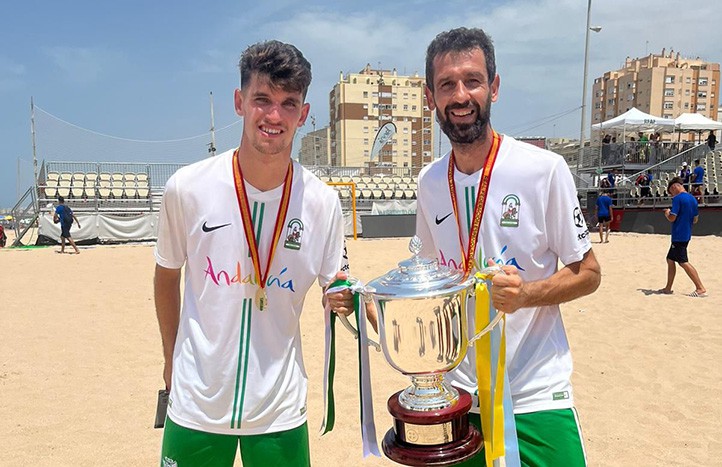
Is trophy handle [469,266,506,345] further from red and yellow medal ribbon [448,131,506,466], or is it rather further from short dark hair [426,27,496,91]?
short dark hair [426,27,496,91]

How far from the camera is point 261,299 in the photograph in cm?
212

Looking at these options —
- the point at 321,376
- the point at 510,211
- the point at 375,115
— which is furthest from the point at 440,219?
the point at 375,115

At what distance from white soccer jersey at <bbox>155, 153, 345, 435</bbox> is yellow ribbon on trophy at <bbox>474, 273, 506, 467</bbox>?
29.3 inches

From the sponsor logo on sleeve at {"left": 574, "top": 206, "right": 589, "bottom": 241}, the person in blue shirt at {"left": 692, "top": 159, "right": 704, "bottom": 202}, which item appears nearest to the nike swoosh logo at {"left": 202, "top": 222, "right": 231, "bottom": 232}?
the sponsor logo on sleeve at {"left": 574, "top": 206, "right": 589, "bottom": 241}

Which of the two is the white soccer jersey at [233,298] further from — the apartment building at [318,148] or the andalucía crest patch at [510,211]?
the apartment building at [318,148]

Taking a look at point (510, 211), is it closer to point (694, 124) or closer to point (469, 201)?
point (469, 201)

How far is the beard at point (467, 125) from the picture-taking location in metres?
2.02

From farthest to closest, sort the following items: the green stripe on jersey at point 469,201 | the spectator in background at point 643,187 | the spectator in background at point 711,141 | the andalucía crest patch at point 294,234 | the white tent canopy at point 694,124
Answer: the white tent canopy at point 694,124 < the spectator in background at point 711,141 < the spectator in background at point 643,187 < the andalucía crest patch at point 294,234 < the green stripe on jersey at point 469,201

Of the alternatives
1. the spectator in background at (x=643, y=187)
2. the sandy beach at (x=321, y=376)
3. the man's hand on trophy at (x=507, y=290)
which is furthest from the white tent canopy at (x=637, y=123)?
the man's hand on trophy at (x=507, y=290)

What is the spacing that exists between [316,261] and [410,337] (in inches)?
28.1

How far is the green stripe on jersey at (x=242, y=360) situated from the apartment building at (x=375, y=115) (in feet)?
283

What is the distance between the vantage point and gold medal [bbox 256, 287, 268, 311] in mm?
2119

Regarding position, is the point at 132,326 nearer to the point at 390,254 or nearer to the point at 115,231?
the point at 390,254

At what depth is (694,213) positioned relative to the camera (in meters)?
9.40
